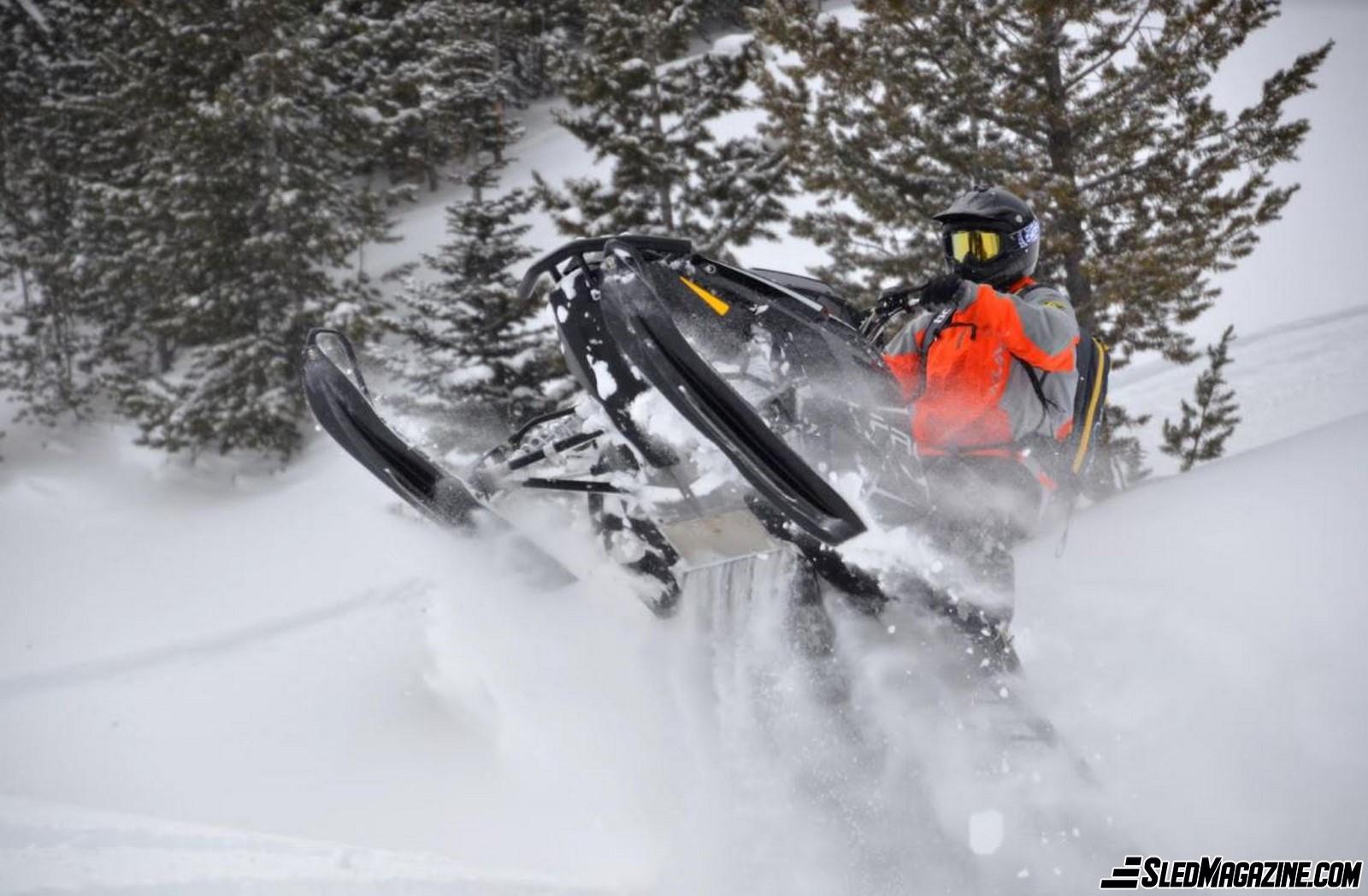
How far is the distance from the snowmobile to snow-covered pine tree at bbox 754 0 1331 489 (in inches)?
175

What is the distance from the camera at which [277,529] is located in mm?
11969

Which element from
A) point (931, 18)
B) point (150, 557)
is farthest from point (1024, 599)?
point (150, 557)

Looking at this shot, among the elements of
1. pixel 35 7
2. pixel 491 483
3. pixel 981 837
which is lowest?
pixel 35 7

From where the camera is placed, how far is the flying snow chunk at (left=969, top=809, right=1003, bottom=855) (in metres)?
3.19

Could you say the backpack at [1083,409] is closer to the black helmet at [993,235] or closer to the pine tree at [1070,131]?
the black helmet at [993,235]

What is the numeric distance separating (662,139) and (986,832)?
8.34 meters

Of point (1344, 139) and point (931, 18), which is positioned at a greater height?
point (931, 18)

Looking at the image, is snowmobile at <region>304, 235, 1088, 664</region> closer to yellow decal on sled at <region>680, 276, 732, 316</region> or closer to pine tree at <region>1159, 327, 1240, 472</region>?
yellow decal on sled at <region>680, 276, 732, 316</region>

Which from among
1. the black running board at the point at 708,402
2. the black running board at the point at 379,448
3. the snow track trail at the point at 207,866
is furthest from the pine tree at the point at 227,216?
the black running board at the point at 708,402

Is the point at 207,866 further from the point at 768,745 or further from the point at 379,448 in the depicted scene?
the point at 768,745

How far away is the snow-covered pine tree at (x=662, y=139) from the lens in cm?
968

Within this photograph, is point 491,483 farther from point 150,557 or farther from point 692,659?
point 150,557

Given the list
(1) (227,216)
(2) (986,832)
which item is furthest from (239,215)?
(2) (986,832)

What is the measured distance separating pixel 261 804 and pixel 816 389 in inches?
140
